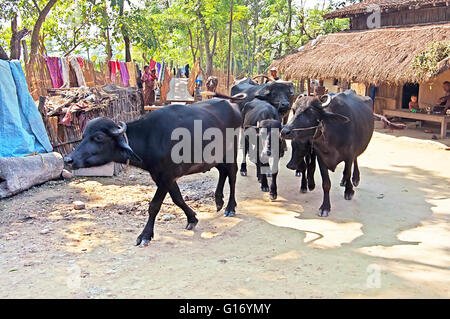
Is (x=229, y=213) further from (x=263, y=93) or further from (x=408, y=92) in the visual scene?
(x=408, y=92)

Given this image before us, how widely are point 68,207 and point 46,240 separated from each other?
1226 millimetres

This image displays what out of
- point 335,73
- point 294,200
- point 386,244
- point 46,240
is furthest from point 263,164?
point 335,73

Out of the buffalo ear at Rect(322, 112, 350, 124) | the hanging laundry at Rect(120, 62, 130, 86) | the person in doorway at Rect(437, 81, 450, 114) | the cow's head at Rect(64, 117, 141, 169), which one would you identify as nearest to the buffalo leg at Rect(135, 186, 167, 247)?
the cow's head at Rect(64, 117, 141, 169)

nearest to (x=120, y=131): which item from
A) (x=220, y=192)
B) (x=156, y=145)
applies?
(x=156, y=145)

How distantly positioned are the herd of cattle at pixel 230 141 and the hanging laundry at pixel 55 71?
4254 millimetres

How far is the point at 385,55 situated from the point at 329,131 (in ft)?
25.7

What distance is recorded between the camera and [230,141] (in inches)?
229

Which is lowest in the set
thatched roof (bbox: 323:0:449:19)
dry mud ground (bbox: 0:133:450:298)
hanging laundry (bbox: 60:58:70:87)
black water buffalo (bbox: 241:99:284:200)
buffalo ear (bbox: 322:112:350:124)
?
dry mud ground (bbox: 0:133:450:298)

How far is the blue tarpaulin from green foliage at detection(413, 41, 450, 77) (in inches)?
342

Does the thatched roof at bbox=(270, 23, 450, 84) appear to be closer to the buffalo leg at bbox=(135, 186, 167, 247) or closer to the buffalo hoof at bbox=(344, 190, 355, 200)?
the buffalo hoof at bbox=(344, 190, 355, 200)

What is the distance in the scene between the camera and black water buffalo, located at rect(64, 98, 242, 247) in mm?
4477

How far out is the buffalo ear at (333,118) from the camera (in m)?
5.55

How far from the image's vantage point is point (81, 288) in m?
3.59
